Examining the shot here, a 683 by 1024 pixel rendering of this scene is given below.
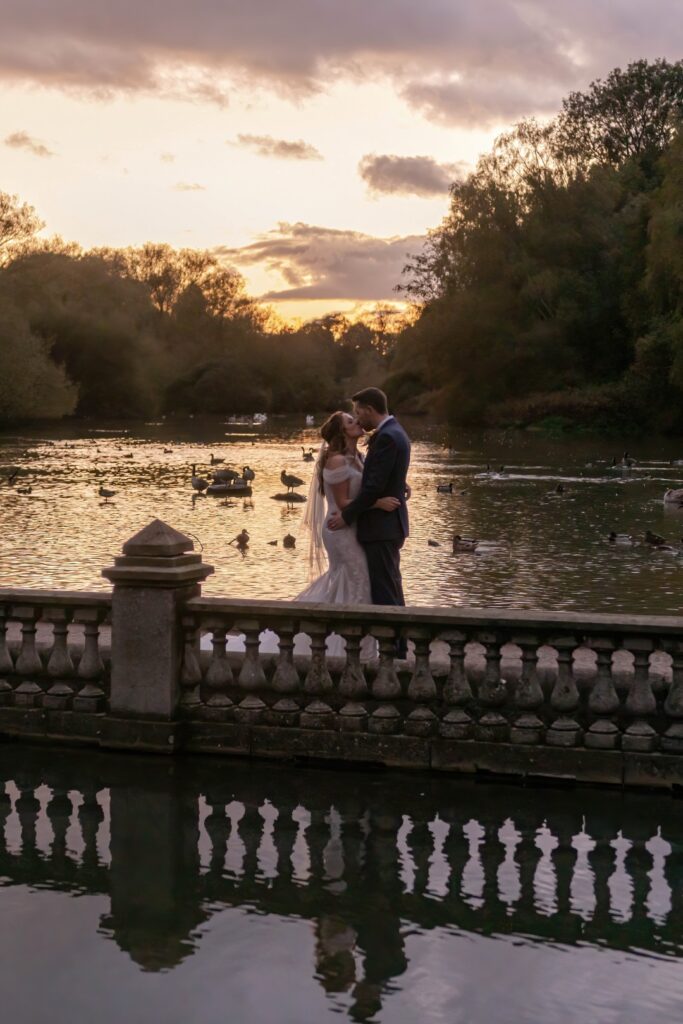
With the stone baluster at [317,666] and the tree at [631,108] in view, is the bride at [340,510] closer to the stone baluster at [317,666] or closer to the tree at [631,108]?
the stone baluster at [317,666]

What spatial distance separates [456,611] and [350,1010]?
10.4ft

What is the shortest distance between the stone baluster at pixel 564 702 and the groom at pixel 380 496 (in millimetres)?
1613

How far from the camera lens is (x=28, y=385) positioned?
246 feet

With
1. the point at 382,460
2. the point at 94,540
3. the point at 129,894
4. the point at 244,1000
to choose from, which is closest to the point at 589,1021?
the point at 244,1000

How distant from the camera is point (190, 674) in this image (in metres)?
8.09

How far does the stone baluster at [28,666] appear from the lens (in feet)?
27.3

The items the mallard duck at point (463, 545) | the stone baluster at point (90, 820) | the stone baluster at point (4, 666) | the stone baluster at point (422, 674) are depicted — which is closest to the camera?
the stone baluster at point (90, 820)

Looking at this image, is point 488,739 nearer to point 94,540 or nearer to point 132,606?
point 132,606

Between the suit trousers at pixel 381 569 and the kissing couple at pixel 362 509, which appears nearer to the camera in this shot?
the kissing couple at pixel 362 509

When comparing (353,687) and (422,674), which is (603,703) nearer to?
(422,674)

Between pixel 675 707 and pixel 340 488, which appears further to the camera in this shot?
pixel 340 488

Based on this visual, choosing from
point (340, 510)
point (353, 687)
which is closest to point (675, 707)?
point (353, 687)

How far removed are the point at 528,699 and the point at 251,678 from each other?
1599 millimetres

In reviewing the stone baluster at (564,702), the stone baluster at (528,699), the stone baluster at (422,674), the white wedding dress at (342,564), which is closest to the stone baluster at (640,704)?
the stone baluster at (564,702)
